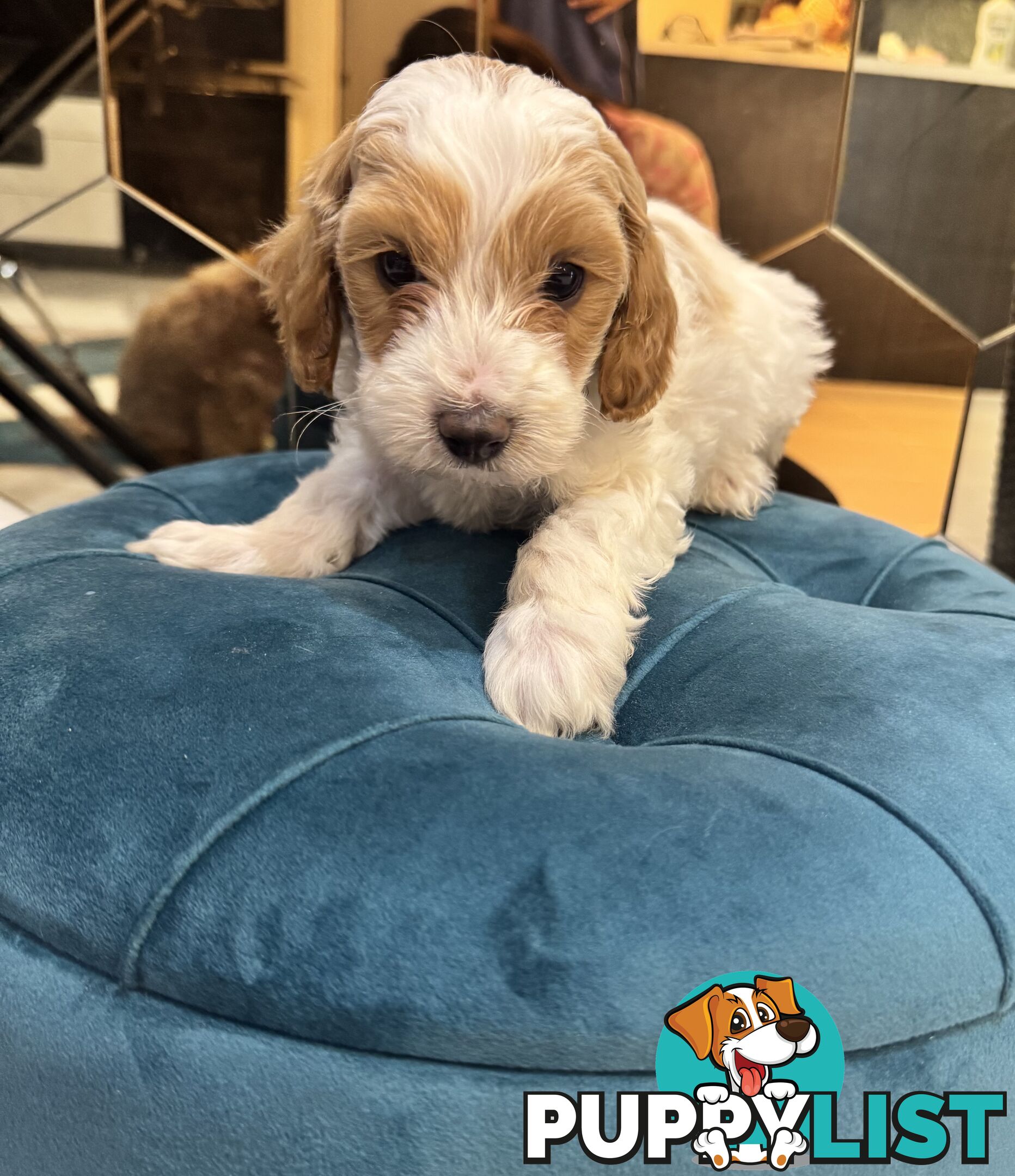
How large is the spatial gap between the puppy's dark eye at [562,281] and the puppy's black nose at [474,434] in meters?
0.29

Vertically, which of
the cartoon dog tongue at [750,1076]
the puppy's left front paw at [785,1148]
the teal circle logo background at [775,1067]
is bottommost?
the puppy's left front paw at [785,1148]

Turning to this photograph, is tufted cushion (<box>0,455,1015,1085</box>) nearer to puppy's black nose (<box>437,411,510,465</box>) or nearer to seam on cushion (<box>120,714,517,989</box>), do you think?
seam on cushion (<box>120,714,517,989</box>)

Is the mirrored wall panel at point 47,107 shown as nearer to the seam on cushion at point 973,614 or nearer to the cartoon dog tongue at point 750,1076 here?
the seam on cushion at point 973,614

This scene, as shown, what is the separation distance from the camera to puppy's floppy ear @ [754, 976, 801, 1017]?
42.0 inches

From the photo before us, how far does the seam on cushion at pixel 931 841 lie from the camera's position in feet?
3.86

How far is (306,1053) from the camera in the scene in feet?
3.47

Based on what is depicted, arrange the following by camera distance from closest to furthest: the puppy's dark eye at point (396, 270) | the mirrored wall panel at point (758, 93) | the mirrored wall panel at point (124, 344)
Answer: the puppy's dark eye at point (396, 270)
the mirrored wall panel at point (758, 93)
the mirrored wall panel at point (124, 344)

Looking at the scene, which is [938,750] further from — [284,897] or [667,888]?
[284,897]

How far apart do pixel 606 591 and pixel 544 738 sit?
42cm

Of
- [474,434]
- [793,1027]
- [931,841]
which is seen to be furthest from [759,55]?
[793,1027]

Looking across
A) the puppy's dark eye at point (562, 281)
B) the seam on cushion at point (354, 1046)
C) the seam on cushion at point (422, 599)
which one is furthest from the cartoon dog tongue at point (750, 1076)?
the puppy's dark eye at point (562, 281)

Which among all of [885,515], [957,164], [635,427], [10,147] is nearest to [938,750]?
[635,427]

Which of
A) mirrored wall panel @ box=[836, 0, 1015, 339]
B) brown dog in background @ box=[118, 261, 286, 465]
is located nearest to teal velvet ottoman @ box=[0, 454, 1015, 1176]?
brown dog in background @ box=[118, 261, 286, 465]

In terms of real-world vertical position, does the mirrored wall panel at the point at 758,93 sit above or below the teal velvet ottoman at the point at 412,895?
above
